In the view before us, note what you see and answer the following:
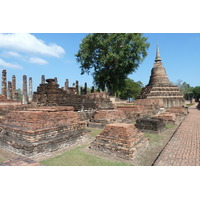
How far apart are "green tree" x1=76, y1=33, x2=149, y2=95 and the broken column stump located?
50.7 ft

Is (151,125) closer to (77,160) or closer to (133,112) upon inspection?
(133,112)

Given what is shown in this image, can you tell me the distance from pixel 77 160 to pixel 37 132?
4.62ft

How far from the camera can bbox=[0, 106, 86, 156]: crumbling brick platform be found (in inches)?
159

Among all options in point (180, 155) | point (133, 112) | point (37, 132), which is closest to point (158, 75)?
point (133, 112)

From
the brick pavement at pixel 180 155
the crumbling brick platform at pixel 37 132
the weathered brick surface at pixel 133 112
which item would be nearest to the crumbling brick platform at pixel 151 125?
the brick pavement at pixel 180 155

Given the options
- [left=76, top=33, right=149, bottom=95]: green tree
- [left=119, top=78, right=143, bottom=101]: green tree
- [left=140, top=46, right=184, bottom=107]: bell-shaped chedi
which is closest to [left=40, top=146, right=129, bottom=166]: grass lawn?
[left=76, top=33, right=149, bottom=95]: green tree

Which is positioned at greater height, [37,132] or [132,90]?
[132,90]

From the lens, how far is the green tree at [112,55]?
19.1 meters

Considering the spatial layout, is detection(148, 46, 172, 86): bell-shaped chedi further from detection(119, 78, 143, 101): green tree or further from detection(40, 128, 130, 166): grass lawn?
detection(40, 128, 130, 166): grass lawn

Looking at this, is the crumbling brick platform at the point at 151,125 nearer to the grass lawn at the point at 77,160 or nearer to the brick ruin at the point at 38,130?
the brick ruin at the point at 38,130

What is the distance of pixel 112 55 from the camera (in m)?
18.7

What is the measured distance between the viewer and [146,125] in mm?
7645

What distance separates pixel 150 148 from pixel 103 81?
18361mm

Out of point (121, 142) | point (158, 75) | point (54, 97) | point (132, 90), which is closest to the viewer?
point (121, 142)
